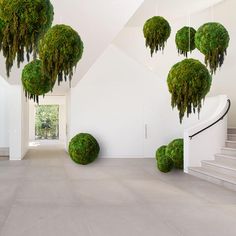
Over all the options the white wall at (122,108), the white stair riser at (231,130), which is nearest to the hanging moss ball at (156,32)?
the white stair riser at (231,130)

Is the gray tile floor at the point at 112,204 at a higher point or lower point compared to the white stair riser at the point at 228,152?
lower

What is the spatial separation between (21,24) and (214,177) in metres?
6.20

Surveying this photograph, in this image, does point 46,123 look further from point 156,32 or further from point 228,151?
point 156,32

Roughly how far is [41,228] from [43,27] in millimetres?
2864

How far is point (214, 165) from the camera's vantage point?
26.5 feet

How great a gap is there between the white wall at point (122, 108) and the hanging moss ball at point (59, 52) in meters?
9.55

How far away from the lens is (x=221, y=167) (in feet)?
25.4

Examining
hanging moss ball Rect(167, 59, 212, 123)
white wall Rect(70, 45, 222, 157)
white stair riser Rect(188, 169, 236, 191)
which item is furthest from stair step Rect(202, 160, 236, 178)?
hanging moss ball Rect(167, 59, 212, 123)

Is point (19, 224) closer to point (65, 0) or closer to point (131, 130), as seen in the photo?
point (65, 0)

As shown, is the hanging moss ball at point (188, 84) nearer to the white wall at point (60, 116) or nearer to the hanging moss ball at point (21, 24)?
the hanging moss ball at point (21, 24)

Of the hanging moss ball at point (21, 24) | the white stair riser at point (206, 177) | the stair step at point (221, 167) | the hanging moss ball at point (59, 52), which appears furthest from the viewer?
the stair step at point (221, 167)

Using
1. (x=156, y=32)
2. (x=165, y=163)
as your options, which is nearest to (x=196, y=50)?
(x=165, y=163)

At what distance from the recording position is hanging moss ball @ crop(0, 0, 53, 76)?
215 cm

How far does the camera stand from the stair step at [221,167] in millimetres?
7383
